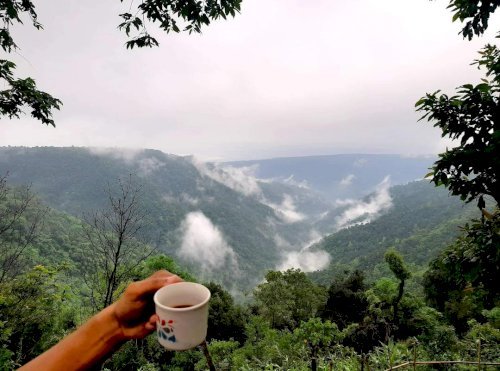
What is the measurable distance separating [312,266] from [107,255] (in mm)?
150566

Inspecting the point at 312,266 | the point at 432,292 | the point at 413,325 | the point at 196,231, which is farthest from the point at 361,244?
the point at 413,325

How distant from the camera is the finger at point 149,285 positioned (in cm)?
132

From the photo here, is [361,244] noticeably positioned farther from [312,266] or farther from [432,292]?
[432,292]

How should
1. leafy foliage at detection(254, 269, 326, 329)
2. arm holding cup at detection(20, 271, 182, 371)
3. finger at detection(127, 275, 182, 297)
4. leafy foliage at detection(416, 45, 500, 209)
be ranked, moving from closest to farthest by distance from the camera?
arm holding cup at detection(20, 271, 182, 371) → finger at detection(127, 275, 182, 297) → leafy foliage at detection(416, 45, 500, 209) → leafy foliage at detection(254, 269, 326, 329)

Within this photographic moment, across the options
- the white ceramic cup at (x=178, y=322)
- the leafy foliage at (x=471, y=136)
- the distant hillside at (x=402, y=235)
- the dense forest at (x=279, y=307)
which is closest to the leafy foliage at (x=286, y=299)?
the dense forest at (x=279, y=307)

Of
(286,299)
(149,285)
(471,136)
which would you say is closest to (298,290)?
(286,299)

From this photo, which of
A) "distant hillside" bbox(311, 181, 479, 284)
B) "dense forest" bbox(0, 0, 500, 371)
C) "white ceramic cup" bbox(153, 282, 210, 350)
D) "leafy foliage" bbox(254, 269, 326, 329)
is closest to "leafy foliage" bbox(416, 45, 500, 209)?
"dense forest" bbox(0, 0, 500, 371)

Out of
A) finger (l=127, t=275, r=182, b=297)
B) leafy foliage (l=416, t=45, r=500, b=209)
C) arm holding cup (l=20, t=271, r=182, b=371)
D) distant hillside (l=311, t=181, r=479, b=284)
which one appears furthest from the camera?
distant hillside (l=311, t=181, r=479, b=284)

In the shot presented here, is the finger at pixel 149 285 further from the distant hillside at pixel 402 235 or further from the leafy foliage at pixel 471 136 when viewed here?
the distant hillside at pixel 402 235

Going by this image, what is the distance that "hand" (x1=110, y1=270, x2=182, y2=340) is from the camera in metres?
1.29

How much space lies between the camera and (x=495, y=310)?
12250 mm

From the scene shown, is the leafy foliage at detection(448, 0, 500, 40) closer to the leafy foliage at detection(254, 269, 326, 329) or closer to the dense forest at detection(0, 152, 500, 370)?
the dense forest at detection(0, 152, 500, 370)

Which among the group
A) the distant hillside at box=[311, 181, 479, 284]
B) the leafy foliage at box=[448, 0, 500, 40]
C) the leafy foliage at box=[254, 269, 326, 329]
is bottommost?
the distant hillside at box=[311, 181, 479, 284]

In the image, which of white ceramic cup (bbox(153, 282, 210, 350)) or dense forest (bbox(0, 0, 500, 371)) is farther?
dense forest (bbox(0, 0, 500, 371))
